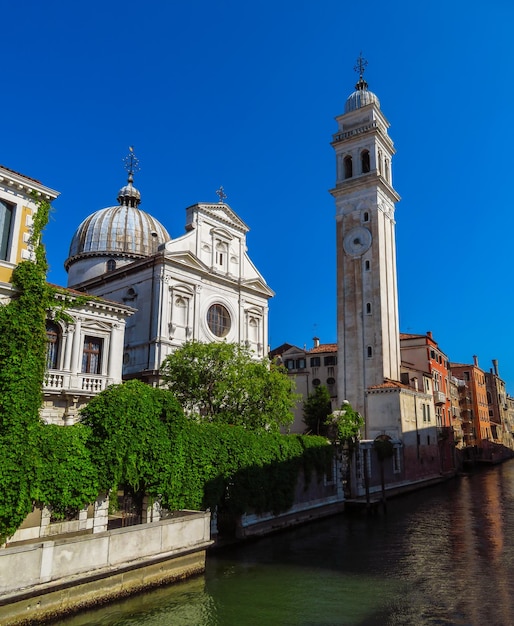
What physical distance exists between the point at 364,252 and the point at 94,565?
36.6 metres

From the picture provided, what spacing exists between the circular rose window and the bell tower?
13.4m

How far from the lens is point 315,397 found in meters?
46.6

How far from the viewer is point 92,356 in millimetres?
24062

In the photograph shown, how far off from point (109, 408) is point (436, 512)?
1996 centimetres

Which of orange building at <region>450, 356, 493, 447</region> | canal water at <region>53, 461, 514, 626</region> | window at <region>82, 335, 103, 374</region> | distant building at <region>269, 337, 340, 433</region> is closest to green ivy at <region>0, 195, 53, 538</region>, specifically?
canal water at <region>53, 461, 514, 626</region>

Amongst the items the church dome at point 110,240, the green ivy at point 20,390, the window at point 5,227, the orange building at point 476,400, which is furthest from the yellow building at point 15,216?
the orange building at point 476,400

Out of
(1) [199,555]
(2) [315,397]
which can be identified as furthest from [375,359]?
(1) [199,555]

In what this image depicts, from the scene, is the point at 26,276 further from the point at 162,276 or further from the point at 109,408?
the point at 162,276

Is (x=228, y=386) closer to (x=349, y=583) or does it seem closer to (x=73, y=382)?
(x=73, y=382)

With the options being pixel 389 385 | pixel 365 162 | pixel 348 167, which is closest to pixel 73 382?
pixel 389 385

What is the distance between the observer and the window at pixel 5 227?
16.6 m

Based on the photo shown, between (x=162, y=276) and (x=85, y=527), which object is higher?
(x=162, y=276)

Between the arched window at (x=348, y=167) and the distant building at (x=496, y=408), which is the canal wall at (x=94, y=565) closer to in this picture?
the arched window at (x=348, y=167)

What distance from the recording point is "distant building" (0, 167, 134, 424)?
16.9 meters
